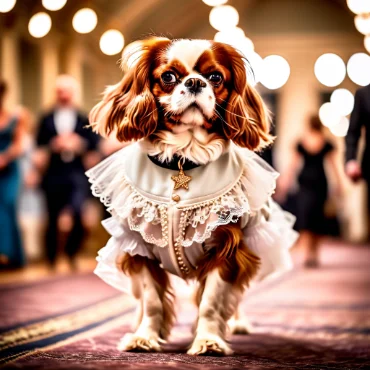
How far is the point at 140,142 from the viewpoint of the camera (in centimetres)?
294

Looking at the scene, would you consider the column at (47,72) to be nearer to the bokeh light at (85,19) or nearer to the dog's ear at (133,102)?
the bokeh light at (85,19)

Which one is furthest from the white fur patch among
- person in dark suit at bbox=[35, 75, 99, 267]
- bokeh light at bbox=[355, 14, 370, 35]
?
bokeh light at bbox=[355, 14, 370, 35]

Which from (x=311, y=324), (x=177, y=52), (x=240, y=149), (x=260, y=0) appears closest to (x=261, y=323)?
(x=311, y=324)

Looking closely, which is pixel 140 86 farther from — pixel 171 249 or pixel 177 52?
pixel 171 249

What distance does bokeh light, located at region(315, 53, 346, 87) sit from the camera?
1803cm

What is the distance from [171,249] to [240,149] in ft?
1.85

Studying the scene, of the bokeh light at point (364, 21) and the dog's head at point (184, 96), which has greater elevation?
the bokeh light at point (364, 21)

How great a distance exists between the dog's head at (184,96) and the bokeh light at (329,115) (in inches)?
635

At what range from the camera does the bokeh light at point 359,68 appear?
1702 centimetres

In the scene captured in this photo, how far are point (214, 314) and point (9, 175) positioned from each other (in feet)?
15.1

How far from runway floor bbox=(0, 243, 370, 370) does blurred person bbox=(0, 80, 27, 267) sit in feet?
2.36

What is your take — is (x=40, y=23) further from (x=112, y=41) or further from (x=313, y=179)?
(x=313, y=179)

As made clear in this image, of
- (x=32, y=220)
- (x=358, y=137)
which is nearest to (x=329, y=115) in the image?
(x=32, y=220)

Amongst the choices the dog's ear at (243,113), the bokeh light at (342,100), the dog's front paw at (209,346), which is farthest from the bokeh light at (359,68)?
the dog's front paw at (209,346)
